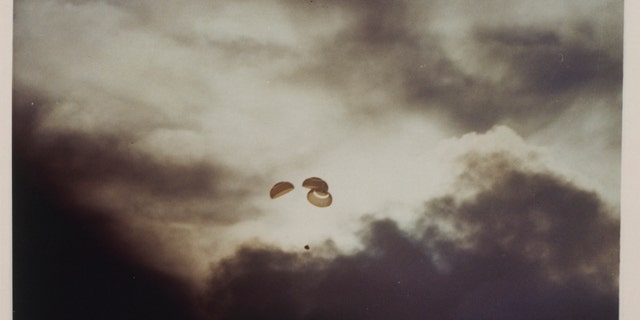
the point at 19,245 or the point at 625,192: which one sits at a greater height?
the point at 625,192

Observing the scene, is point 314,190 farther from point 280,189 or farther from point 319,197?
point 280,189

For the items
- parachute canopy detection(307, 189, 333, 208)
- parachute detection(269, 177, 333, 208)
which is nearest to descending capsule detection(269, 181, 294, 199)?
parachute detection(269, 177, 333, 208)

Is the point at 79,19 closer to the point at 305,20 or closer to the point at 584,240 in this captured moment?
the point at 305,20

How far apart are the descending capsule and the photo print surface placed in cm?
2

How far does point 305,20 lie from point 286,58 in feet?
0.80

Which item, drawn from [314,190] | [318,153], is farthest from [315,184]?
[318,153]

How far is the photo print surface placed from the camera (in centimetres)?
226

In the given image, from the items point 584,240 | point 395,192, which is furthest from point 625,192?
point 395,192

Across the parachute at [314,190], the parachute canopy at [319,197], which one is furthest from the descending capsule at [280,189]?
the parachute canopy at [319,197]

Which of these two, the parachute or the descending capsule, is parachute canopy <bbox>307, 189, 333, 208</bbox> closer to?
the parachute

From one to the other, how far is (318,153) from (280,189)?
30 cm

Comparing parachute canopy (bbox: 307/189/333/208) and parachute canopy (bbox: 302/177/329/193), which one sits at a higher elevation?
parachute canopy (bbox: 302/177/329/193)

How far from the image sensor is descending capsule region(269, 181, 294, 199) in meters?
2.23

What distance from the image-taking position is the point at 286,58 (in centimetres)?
225
